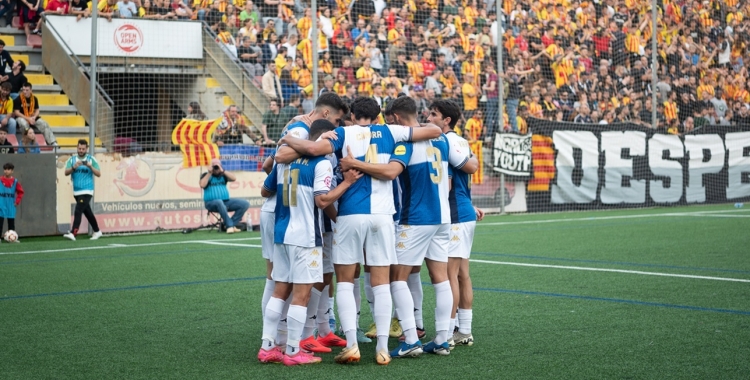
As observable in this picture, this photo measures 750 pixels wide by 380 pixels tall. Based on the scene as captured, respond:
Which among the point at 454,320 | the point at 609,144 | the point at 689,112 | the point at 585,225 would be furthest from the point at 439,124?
the point at 689,112

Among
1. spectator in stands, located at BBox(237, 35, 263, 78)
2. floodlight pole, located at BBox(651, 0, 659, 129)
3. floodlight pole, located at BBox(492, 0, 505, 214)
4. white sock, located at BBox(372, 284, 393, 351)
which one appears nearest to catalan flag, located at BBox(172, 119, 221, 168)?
spectator in stands, located at BBox(237, 35, 263, 78)

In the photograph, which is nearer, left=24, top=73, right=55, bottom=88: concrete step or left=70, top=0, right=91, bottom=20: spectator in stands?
left=70, top=0, right=91, bottom=20: spectator in stands

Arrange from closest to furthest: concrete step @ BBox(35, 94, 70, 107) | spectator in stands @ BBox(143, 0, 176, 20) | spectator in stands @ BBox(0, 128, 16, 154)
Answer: spectator in stands @ BBox(0, 128, 16, 154), spectator in stands @ BBox(143, 0, 176, 20), concrete step @ BBox(35, 94, 70, 107)

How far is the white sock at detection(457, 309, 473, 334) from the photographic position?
718 centimetres

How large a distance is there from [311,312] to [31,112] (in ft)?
45.7

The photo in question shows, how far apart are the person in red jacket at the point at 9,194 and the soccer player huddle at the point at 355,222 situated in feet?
36.0

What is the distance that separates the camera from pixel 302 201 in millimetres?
6480

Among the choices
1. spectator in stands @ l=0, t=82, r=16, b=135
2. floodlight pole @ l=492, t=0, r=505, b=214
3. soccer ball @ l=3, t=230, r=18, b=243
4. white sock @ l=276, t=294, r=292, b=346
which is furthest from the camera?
floodlight pole @ l=492, t=0, r=505, b=214

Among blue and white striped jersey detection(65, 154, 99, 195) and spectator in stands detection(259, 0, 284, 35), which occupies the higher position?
spectator in stands detection(259, 0, 284, 35)

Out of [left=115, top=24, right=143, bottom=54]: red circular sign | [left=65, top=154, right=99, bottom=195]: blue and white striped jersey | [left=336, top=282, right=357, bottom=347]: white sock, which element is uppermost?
[left=115, top=24, right=143, bottom=54]: red circular sign

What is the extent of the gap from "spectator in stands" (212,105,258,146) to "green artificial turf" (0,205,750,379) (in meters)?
4.19

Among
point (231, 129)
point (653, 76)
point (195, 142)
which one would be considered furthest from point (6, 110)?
point (653, 76)

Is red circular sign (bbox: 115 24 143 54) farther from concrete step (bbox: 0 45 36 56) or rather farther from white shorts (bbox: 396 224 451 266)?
white shorts (bbox: 396 224 451 266)

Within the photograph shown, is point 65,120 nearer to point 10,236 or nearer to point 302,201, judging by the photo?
point 10,236
